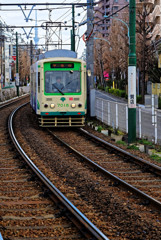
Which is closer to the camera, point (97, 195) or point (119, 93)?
point (97, 195)

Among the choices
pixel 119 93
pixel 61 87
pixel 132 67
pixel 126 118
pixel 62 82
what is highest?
pixel 132 67

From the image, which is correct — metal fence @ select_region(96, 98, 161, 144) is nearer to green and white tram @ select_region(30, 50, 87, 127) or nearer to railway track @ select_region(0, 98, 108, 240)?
green and white tram @ select_region(30, 50, 87, 127)

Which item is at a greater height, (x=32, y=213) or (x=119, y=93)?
(x=119, y=93)

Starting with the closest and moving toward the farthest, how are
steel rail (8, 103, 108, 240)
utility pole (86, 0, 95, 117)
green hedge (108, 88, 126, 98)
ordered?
steel rail (8, 103, 108, 240)
utility pole (86, 0, 95, 117)
green hedge (108, 88, 126, 98)

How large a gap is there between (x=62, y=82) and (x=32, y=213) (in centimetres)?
1284

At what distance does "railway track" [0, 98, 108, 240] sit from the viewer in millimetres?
6391

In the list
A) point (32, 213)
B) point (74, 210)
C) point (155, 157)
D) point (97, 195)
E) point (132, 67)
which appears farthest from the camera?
point (132, 67)

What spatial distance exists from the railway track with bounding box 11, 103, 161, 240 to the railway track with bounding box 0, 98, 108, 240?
31cm

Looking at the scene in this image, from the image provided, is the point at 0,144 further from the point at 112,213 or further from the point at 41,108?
the point at 112,213

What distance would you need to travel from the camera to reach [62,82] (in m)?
20.0

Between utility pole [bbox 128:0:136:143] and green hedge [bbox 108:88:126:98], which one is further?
green hedge [bbox 108:88:126:98]

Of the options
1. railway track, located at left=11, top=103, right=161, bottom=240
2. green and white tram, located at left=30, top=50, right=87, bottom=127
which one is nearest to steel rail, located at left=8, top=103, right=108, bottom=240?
railway track, located at left=11, top=103, right=161, bottom=240

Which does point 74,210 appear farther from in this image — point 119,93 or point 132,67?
point 119,93

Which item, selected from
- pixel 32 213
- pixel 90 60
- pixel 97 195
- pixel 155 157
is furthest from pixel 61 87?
pixel 32 213
